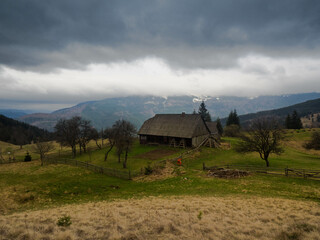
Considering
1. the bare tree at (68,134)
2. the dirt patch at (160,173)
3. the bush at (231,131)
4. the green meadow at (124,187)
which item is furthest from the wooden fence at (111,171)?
the bush at (231,131)

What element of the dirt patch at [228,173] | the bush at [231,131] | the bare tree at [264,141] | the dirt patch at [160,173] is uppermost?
the bare tree at [264,141]

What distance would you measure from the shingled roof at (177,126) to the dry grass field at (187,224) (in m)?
32.1

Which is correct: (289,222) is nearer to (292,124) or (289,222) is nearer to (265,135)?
(265,135)

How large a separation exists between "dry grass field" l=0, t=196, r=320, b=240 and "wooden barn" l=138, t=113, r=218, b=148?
104ft

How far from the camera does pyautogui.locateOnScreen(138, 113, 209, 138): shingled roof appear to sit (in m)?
46.7

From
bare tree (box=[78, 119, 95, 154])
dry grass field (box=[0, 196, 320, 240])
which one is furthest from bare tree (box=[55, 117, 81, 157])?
dry grass field (box=[0, 196, 320, 240])

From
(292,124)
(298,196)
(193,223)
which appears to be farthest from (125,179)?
(292,124)

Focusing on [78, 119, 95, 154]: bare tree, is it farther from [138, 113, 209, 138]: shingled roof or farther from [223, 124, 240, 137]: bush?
[223, 124, 240, 137]: bush

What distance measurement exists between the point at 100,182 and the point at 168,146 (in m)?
26.1

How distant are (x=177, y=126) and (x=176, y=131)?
6.29 feet

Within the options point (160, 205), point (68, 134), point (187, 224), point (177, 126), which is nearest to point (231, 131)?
point (177, 126)

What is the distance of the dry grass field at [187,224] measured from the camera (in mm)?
8633

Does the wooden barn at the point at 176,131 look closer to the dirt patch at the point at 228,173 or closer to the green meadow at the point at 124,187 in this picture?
the green meadow at the point at 124,187

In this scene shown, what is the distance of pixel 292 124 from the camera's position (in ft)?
278
